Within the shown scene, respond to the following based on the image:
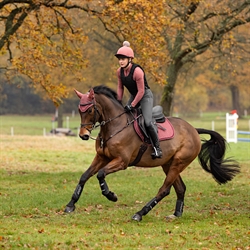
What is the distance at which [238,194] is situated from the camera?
48.4ft

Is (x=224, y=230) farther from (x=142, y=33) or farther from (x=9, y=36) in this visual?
(x=9, y=36)

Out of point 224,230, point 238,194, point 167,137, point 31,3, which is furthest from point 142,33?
point 224,230

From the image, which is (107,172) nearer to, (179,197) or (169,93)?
(179,197)

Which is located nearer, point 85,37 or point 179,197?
point 179,197

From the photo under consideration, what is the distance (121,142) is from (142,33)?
735 centimetres

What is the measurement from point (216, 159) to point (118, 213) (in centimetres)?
243

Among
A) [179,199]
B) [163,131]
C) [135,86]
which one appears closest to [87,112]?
[135,86]

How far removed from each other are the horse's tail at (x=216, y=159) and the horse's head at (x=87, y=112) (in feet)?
9.01

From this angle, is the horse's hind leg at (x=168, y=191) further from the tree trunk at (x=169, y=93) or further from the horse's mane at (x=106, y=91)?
the tree trunk at (x=169, y=93)

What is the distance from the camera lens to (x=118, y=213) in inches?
456

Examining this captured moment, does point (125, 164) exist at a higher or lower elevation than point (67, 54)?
lower

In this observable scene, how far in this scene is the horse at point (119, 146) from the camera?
34.7ft

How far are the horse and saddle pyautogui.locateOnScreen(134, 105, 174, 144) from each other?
0.07m

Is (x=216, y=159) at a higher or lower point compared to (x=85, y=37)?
lower
